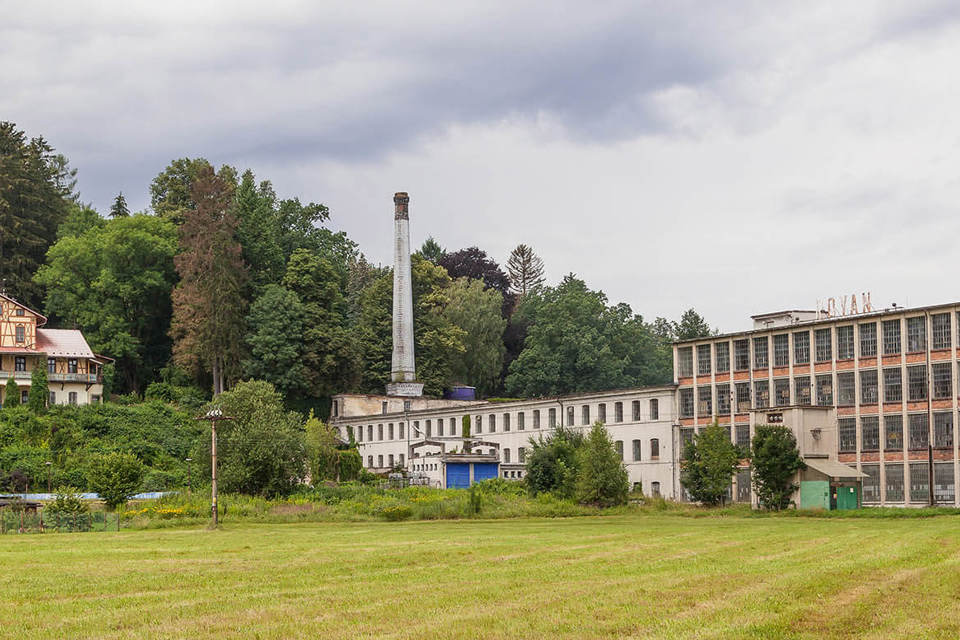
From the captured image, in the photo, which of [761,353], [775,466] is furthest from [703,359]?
[775,466]

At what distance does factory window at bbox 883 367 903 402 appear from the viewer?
252 feet

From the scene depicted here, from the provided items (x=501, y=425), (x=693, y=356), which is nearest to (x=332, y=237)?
(x=501, y=425)

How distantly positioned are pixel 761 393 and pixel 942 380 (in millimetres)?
13227

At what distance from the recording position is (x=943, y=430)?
2948 inches

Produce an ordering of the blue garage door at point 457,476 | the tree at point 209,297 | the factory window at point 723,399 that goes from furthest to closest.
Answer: the tree at point 209,297 → the blue garage door at point 457,476 → the factory window at point 723,399

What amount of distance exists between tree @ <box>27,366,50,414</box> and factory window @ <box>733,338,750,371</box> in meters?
56.1

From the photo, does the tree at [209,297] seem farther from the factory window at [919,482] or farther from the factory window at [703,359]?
the factory window at [919,482]

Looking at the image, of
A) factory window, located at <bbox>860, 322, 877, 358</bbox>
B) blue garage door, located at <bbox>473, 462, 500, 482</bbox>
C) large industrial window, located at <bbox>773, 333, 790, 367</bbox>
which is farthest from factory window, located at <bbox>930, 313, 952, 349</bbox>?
blue garage door, located at <bbox>473, 462, 500, 482</bbox>

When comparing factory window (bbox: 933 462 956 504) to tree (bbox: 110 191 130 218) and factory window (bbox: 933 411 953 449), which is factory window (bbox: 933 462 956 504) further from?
tree (bbox: 110 191 130 218)

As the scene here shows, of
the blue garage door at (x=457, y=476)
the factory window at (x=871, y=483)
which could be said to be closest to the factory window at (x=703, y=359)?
the factory window at (x=871, y=483)

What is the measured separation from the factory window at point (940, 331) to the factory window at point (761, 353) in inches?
472

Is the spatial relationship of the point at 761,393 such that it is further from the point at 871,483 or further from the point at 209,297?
the point at 209,297

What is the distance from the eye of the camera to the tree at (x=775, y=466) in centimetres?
7012

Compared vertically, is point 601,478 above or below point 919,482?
above
